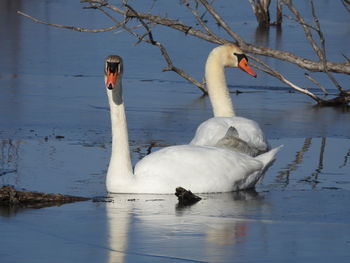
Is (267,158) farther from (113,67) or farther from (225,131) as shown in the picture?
(113,67)

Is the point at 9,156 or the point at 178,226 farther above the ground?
the point at 9,156

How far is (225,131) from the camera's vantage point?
356 inches

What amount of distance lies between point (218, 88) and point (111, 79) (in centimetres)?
272

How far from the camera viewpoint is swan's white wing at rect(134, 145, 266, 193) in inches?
319

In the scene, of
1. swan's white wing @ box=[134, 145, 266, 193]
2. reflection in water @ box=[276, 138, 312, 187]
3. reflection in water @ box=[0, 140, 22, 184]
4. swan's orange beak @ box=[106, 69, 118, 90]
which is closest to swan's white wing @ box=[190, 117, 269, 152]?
reflection in water @ box=[276, 138, 312, 187]

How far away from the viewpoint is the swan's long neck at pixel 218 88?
10742mm

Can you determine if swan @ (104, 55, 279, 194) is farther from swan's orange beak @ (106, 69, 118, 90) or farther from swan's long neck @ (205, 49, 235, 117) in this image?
swan's long neck @ (205, 49, 235, 117)

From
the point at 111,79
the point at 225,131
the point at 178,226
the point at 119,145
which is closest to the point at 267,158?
the point at 225,131

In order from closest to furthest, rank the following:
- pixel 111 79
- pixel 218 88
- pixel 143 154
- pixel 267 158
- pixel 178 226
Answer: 1. pixel 178 226
2. pixel 111 79
3. pixel 267 158
4. pixel 143 154
5. pixel 218 88

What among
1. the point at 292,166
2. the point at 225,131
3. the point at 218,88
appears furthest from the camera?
the point at 218,88

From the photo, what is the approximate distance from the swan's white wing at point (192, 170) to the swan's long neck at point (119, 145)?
10 cm

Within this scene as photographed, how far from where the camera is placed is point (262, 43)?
19.5 m

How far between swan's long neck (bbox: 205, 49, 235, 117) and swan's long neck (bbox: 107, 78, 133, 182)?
2.36 meters

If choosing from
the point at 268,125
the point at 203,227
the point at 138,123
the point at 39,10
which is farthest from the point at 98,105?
the point at 39,10
